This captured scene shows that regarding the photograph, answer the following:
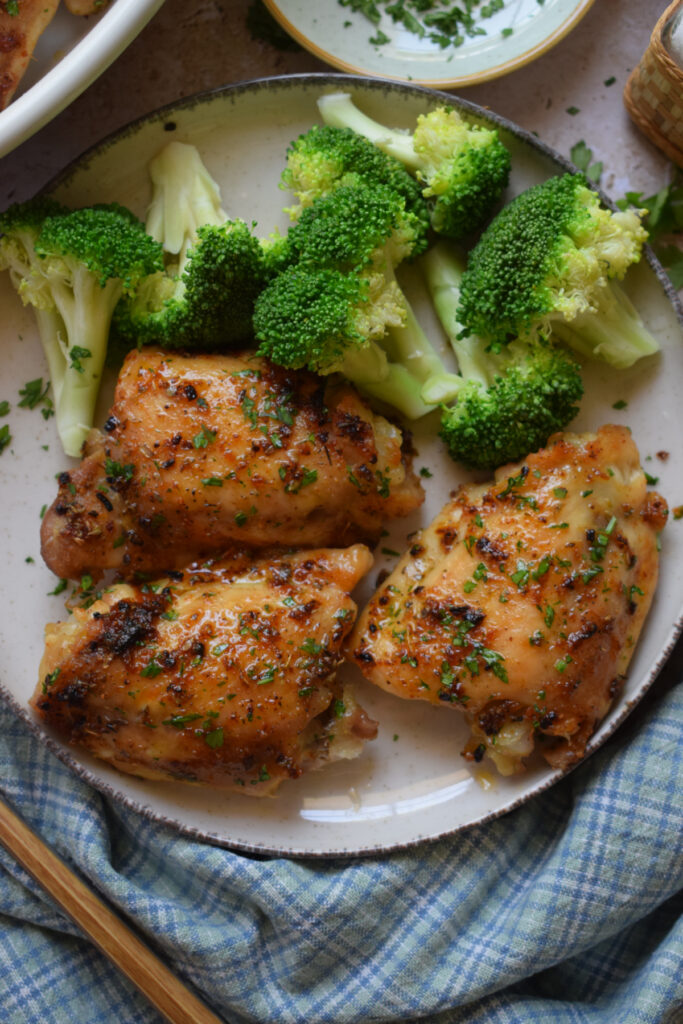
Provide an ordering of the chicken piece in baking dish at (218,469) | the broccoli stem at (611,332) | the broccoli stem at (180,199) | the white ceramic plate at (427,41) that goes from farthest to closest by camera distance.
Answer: the white ceramic plate at (427,41)
the broccoli stem at (180,199)
the broccoli stem at (611,332)
the chicken piece in baking dish at (218,469)

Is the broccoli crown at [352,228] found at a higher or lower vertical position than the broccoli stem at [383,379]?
higher

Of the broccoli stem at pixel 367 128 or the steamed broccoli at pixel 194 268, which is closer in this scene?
the steamed broccoli at pixel 194 268

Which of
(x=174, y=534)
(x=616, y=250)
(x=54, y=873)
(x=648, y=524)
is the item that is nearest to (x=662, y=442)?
(x=648, y=524)

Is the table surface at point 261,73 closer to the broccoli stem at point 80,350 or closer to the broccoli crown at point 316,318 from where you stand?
the broccoli stem at point 80,350

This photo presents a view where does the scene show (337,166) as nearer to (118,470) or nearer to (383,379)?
(383,379)

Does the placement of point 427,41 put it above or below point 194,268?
above

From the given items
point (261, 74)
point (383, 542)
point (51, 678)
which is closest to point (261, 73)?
point (261, 74)

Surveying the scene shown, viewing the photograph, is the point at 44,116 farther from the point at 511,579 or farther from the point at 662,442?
the point at 662,442

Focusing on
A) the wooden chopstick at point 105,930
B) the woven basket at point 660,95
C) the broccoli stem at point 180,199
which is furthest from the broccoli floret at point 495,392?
the wooden chopstick at point 105,930
